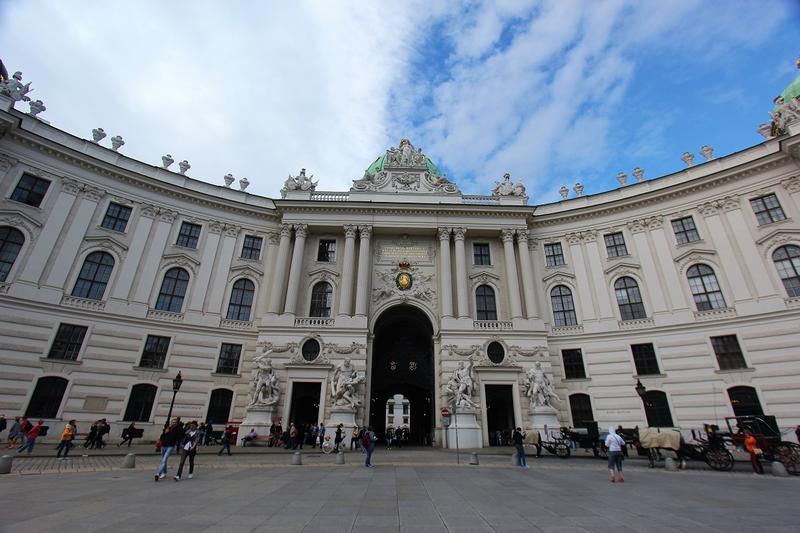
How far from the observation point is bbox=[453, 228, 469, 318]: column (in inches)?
1108

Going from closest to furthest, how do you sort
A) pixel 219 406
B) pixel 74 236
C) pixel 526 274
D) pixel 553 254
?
pixel 74 236
pixel 219 406
pixel 526 274
pixel 553 254

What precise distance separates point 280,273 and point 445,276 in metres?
13.5

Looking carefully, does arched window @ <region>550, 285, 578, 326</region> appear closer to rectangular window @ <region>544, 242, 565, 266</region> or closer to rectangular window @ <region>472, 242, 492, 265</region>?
rectangular window @ <region>544, 242, 565, 266</region>

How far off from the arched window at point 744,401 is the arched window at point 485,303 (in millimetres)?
15482

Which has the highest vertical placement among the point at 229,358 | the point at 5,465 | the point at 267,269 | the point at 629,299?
the point at 267,269

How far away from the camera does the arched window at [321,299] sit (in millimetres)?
29125

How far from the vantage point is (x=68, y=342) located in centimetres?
2248

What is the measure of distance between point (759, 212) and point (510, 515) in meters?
30.7

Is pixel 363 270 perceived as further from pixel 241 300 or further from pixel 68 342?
pixel 68 342

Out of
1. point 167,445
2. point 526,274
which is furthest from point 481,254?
point 167,445

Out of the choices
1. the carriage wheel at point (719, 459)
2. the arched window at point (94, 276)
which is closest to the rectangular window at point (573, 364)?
the carriage wheel at point (719, 459)

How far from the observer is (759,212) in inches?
987

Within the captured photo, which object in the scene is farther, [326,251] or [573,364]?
[326,251]

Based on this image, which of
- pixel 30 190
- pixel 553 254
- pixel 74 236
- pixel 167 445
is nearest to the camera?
pixel 167 445
